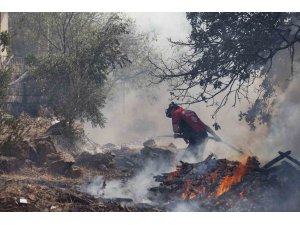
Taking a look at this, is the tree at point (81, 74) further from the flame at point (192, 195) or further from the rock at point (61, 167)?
the flame at point (192, 195)

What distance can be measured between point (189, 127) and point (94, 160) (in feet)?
11.2

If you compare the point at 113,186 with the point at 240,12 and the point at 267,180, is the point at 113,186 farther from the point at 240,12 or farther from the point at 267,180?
the point at 240,12

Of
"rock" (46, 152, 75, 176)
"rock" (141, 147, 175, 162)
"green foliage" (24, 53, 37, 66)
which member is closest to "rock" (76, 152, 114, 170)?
"rock" (141, 147, 175, 162)

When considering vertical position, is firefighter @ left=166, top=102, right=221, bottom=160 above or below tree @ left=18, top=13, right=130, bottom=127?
below

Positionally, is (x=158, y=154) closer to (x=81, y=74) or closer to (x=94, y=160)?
(x=94, y=160)

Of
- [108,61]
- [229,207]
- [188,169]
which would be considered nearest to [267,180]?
[229,207]

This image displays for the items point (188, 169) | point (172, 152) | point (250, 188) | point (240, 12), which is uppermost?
point (240, 12)

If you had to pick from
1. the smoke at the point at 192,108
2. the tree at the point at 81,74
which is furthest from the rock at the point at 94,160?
the smoke at the point at 192,108

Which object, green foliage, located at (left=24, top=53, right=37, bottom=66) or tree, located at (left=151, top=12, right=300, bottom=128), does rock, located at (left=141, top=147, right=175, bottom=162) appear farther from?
green foliage, located at (left=24, top=53, right=37, bottom=66)

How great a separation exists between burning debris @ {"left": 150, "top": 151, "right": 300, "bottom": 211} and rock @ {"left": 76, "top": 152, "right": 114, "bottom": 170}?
4.34m

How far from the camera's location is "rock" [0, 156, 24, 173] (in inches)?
525

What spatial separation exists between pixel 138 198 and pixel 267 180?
3026 millimetres

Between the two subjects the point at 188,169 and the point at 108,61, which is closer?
the point at 188,169
